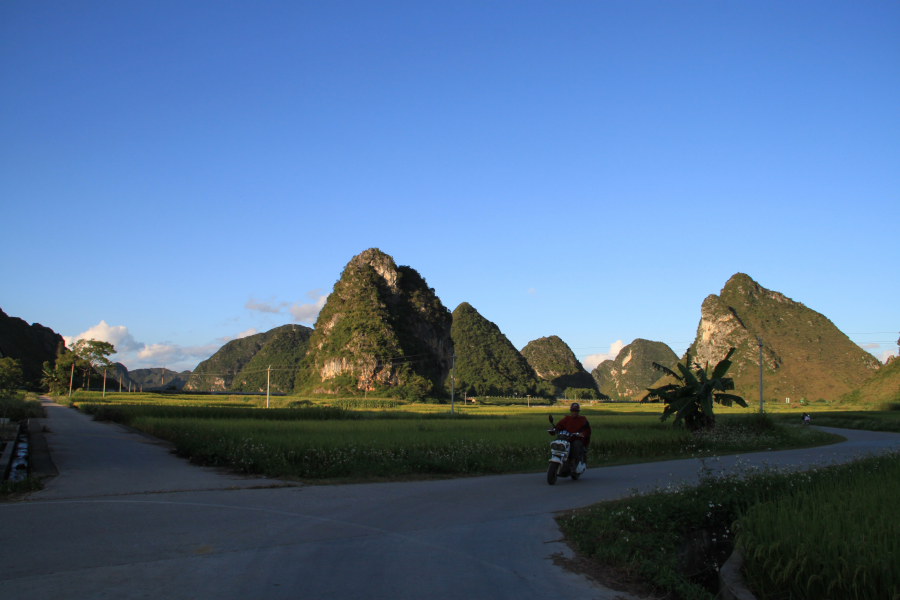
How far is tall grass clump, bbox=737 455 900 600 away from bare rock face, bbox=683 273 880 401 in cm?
7448

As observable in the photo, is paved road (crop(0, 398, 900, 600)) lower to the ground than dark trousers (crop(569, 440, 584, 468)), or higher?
lower

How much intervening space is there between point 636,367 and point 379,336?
314 feet

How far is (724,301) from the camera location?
348 ft

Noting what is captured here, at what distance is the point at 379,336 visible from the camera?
76750 millimetres

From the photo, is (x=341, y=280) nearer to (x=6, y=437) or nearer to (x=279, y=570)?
(x=6, y=437)

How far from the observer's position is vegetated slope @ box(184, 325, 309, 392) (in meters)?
154

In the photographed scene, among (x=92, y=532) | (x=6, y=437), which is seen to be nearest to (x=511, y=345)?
(x=6, y=437)

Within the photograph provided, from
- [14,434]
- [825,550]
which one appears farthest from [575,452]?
[14,434]

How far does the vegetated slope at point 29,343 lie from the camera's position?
8981 centimetres

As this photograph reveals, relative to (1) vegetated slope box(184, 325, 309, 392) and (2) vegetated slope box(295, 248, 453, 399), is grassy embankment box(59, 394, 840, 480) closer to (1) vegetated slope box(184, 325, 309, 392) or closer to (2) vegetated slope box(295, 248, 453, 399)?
(2) vegetated slope box(295, 248, 453, 399)

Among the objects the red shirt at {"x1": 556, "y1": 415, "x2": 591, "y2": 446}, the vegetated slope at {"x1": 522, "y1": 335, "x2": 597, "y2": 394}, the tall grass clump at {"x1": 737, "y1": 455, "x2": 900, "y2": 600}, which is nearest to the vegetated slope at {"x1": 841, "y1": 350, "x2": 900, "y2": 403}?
the red shirt at {"x1": 556, "y1": 415, "x2": 591, "y2": 446}

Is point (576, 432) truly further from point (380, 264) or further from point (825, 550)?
point (380, 264)

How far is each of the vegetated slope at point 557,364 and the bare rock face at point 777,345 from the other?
87.3 ft

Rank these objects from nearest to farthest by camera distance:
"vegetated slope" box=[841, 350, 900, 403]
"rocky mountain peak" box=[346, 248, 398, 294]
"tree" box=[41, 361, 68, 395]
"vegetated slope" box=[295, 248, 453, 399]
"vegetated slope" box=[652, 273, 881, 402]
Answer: "vegetated slope" box=[841, 350, 900, 403] < "vegetated slope" box=[295, 248, 453, 399] < "tree" box=[41, 361, 68, 395] < "vegetated slope" box=[652, 273, 881, 402] < "rocky mountain peak" box=[346, 248, 398, 294]
